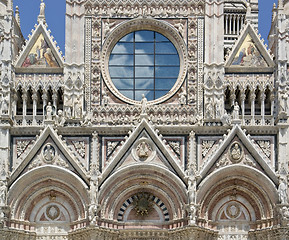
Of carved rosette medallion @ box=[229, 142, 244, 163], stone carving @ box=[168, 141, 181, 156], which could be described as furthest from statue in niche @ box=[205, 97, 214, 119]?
stone carving @ box=[168, 141, 181, 156]

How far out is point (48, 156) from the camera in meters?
28.5

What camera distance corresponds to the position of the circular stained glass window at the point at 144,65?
29.9m

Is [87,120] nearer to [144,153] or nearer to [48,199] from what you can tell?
[144,153]

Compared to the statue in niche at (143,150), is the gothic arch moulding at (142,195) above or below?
below

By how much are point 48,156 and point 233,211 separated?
5979 mm

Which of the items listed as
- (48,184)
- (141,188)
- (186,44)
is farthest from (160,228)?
(186,44)

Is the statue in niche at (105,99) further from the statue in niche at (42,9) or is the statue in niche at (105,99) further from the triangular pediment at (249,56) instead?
the triangular pediment at (249,56)

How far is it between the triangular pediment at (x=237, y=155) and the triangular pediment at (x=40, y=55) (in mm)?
5651

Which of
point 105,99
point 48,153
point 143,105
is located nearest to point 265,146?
point 143,105

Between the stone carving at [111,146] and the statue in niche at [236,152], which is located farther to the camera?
the stone carving at [111,146]

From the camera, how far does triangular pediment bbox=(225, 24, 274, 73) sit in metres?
29.5

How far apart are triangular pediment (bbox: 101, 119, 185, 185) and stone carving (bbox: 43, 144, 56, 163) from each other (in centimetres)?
170

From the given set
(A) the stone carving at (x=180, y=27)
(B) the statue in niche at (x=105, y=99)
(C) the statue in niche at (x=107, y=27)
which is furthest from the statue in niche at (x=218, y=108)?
(C) the statue in niche at (x=107, y=27)

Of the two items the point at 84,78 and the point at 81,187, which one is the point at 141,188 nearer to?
the point at 81,187
